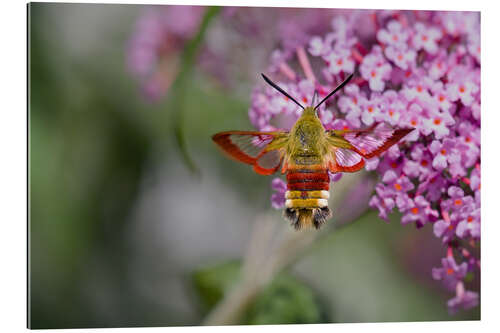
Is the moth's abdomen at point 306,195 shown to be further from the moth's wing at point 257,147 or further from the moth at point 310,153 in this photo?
the moth's wing at point 257,147

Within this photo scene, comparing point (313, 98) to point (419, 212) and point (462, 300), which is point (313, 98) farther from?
point (462, 300)

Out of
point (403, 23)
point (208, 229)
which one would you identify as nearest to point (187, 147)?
point (208, 229)

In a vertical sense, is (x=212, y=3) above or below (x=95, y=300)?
above

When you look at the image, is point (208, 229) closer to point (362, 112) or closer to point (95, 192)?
point (95, 192)

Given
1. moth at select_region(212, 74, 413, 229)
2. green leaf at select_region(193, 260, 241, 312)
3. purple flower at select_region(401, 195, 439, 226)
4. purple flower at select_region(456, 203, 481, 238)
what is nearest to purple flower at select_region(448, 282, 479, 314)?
purple flower at select_region(456, 203, 481, 238)

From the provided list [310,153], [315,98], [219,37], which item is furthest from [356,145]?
[219,37]

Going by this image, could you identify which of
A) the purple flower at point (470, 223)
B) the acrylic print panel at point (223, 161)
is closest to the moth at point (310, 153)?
the acrylic print panel at point (223, 161)
